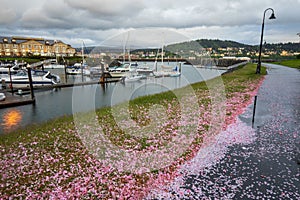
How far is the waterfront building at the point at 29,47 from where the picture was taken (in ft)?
292

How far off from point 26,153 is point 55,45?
4429 inches

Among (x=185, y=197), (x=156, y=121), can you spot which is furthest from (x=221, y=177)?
(x=156, y=121)

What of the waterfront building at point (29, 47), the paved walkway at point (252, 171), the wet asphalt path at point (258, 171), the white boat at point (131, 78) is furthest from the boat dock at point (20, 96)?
the waterfront building at point (29, 47)

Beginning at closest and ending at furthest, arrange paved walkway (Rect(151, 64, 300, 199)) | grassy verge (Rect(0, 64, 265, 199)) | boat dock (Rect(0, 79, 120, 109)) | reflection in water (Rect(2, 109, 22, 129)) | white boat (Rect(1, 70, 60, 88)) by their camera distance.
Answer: paved walkway (Rect(151, 64, 300, 199)) < grassy verge (Rect(0, 64, 265, 199)) < reflection in water (Rect(2, 109, 22, 129)) < boat dock (Rect(0, 79, 120, 109)) < white boat (Rect(1, 70, 60, 88))

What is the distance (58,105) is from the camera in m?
17.3

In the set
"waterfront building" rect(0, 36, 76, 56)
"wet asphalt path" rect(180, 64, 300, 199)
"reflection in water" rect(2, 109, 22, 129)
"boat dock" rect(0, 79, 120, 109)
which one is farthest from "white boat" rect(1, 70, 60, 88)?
"waterfront building" rect(0, 36, 76, 56)

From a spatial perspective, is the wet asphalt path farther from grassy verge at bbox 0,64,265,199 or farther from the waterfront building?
the waterfront building

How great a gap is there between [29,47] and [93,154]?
110497mm

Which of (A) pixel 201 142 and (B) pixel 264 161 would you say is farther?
(A) pixel 201 142

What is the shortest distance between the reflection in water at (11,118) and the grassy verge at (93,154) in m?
4.48

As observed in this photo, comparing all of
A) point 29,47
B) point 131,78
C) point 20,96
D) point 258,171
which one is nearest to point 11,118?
point 20,96

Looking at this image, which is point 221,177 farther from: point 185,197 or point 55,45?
point 55,45

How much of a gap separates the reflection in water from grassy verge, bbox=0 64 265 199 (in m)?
4.48

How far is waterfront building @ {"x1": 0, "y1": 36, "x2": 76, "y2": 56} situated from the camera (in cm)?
8900
